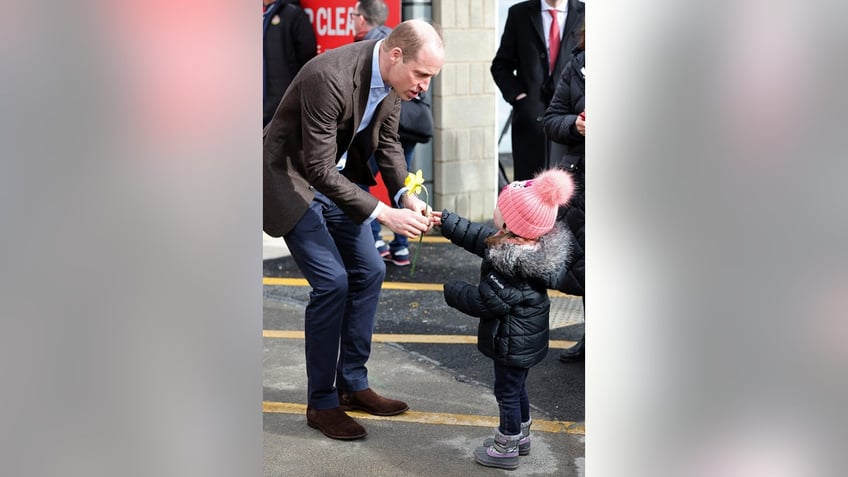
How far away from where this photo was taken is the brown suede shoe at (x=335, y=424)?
15.6ft

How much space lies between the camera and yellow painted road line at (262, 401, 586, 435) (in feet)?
16.0

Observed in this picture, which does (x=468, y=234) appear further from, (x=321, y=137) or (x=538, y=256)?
(x=321, y=137)

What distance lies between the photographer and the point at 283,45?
27.5 ft

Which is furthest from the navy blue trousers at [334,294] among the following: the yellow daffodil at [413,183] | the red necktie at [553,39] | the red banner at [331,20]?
the red banner at [331,20]

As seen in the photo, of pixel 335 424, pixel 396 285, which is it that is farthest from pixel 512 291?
pixel 396 285

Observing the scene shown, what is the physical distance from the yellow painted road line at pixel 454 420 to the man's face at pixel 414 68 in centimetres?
142

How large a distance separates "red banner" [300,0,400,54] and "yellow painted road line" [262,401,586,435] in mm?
4610

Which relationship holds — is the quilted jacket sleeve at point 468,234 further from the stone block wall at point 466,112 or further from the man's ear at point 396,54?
the stone block wall at point 466,112

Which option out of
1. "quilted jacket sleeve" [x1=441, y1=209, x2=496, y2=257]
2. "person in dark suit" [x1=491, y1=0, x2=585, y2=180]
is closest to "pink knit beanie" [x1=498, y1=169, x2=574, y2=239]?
"quilted jacket sleeve" [x1=441, y1=209, x2=496, y2=257]

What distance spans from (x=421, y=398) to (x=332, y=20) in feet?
15.9

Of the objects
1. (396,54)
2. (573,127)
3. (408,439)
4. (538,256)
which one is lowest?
(408,439)
